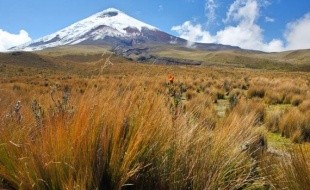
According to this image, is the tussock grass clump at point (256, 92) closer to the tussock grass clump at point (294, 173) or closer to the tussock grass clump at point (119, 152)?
the tussock grass clump at point (119, 152)

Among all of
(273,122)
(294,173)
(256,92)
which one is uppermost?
(294,173)

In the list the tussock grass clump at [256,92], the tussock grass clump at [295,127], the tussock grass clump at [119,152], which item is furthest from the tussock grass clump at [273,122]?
the tussock grass clump at [256,92]

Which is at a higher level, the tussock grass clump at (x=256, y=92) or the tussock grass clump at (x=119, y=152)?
the tussock grass clump at (x=119, y=152)

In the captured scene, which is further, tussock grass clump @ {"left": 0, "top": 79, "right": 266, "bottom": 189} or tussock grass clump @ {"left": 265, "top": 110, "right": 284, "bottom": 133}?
tussock grass clump @ {"left": 265, "top": 110, "right": 284, "bottom": 133}

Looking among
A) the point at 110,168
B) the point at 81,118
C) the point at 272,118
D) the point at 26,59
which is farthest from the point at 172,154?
the point at 26,59

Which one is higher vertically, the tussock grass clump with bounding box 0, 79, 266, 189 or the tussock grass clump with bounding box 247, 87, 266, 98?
the tussock grass clump with bounding box 0, 79, 266, 189

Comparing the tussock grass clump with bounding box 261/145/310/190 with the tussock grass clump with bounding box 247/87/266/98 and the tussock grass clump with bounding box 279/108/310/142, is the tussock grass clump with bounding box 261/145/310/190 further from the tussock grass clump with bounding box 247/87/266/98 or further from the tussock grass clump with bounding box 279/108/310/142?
the tussock grass clump with bounding box 247/87/266/98

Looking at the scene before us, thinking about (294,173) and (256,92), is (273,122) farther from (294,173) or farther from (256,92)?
(256,92)

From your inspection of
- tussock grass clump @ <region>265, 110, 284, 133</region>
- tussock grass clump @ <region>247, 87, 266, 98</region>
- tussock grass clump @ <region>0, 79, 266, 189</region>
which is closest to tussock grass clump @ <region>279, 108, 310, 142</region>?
tussock grass clump @ <region>265, 110, 284, 133</region>

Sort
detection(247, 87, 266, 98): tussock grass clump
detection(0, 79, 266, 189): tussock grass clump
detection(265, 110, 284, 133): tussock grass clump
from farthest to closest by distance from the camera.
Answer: detection(247, 87, 266, 98): tussock grass clump < detection(265, 110, 284, 133): tussock grass clump < detection(0, 79, 266, 189): tussock grass clump

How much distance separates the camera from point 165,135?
3.28 metres

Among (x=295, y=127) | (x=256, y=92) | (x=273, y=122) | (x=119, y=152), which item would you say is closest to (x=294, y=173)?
(x=119, y=152)

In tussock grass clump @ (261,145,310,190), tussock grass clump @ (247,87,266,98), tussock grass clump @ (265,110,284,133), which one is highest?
tussock grass clump @ (261,145,310,190)

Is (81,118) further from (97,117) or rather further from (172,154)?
(172,154)
